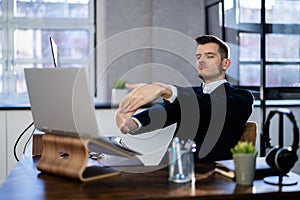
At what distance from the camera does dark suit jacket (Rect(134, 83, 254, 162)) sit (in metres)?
1.95

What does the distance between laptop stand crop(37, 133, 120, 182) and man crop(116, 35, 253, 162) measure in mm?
199

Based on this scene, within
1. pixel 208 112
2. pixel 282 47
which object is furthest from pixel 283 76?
pixel 208 112

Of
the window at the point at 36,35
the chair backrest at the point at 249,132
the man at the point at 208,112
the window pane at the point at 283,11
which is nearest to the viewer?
the man at the point at 208,112

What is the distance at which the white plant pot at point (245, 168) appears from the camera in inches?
60.9

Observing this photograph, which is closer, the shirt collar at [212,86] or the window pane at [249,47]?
the shirt collar at [212,86]

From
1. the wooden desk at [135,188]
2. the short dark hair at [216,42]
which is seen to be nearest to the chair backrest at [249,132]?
the short dark hair at [216,42]

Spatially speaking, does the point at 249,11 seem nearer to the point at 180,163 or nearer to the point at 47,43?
the point at 47,43

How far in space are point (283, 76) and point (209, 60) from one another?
217 cm

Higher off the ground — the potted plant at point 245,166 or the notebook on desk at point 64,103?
the notebook on desk at point 64,103

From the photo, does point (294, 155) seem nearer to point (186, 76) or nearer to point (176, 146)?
point (176, 146)

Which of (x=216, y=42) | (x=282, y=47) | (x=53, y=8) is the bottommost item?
(x=216, y=42)

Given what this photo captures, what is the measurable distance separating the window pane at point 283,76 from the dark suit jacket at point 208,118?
200 centimetres

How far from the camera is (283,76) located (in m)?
4.17

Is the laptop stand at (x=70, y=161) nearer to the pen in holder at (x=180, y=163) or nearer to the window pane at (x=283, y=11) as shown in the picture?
the pen in holder at (x=180, y=163)
